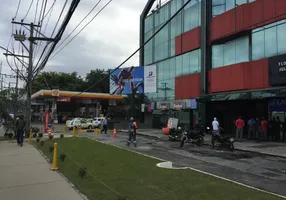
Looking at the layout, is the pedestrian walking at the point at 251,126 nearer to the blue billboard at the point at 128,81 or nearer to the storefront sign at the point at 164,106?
the storefront sign at the point at 164,106

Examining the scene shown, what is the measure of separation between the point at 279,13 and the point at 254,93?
534cm

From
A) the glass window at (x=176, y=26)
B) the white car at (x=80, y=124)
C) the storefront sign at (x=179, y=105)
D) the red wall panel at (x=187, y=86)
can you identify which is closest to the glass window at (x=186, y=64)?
the red wall panel at (x=187, y=86)

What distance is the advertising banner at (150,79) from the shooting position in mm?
37156

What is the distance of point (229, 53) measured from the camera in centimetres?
2666

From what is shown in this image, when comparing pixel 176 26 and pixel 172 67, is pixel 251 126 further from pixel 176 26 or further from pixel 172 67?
pixel 176 26

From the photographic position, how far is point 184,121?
3422 centimetres

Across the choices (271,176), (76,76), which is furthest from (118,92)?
(76,76)

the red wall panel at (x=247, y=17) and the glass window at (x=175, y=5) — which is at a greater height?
the glass window at (x=175, y=5)

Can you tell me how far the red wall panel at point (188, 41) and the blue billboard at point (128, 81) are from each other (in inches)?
218

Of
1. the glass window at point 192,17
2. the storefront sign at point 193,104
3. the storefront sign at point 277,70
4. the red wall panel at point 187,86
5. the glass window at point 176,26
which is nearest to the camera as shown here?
the storefront sign at point 277,70

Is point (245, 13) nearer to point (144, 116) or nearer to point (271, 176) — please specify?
point (271, 176)

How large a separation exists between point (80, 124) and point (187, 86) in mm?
15375

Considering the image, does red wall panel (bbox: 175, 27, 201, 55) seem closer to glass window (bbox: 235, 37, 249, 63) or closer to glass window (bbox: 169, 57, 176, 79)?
glass window (bbox: 169, 57, 176, 79)

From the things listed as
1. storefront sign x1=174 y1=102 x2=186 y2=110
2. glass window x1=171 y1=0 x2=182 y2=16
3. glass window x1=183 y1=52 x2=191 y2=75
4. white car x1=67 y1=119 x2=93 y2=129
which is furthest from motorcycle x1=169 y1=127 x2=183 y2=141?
white car x1=67 y1=119 x2=93 y2=129
